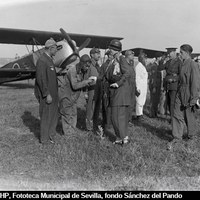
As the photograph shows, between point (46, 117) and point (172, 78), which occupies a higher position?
point (172, 78)

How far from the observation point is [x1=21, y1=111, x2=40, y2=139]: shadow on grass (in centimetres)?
683

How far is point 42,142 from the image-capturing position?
18.5 ft

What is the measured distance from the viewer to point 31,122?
787 centimetres

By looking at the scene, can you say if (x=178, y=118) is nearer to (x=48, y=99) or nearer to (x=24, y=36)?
(x=48, y=99)

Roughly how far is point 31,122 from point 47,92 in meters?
2.65

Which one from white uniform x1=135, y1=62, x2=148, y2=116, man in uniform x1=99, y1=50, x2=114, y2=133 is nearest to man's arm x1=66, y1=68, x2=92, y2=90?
man in uniform x1=99, y1=50, x2=114, y2=133

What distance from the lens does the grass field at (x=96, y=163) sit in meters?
3.62

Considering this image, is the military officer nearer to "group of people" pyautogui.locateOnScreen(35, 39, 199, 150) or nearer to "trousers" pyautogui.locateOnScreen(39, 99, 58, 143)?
"group of people" pyautogui.locateOnScreen(35, 39, 199, 150)

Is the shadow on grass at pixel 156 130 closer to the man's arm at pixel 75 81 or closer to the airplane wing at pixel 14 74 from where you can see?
the man's arm at pixel 75 81

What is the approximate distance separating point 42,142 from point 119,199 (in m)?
2.87

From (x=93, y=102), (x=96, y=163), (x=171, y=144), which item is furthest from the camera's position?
(x=93, y=102)

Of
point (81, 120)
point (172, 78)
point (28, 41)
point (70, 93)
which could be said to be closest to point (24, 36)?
point (28, 41)

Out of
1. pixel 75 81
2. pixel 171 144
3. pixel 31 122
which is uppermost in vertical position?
pixel 75 81

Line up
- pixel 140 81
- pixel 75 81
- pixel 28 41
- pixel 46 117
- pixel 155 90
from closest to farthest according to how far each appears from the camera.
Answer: pixel 46 117
pixel 75 81
pixel 140 81
pixel 155 90
pixel 28 41
